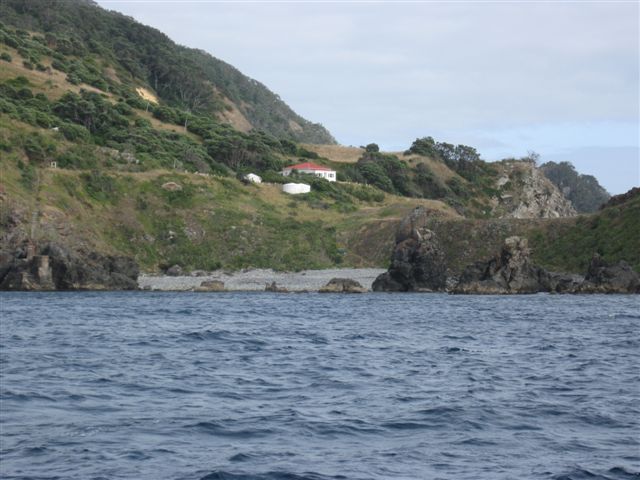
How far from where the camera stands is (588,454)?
18469 mm

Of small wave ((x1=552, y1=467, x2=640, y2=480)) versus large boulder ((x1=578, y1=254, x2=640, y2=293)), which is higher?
large boulder ((x1=578, y1=254, x2=640, y2=293))

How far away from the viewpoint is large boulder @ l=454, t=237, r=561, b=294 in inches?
2995

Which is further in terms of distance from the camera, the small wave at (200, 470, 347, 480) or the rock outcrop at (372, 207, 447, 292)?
the rock outcrop at (372, 207, 447, 292)

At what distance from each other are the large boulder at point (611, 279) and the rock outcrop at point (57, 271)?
125ft

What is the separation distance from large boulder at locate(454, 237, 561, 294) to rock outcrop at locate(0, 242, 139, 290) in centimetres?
2929

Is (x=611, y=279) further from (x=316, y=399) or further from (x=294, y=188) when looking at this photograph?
(x=294, y=188)

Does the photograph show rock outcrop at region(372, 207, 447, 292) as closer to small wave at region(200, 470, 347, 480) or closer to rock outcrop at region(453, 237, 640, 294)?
rock outcrop at region(453, 237, 640, 294)

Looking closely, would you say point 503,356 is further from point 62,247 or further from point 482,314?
point 62,247

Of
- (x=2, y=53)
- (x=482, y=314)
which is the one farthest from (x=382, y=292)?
(x=2, y=53)

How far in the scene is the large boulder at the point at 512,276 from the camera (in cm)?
7606

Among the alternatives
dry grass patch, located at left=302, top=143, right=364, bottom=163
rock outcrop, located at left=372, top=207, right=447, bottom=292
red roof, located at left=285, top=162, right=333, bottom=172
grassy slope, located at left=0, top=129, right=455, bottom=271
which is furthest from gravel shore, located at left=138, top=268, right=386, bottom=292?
dry grass patch, located at left=302, top=143, right=364, bottom=163

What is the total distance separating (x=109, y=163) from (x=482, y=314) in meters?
66.9

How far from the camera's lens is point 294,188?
122 meters

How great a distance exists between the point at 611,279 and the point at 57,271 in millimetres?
44666
